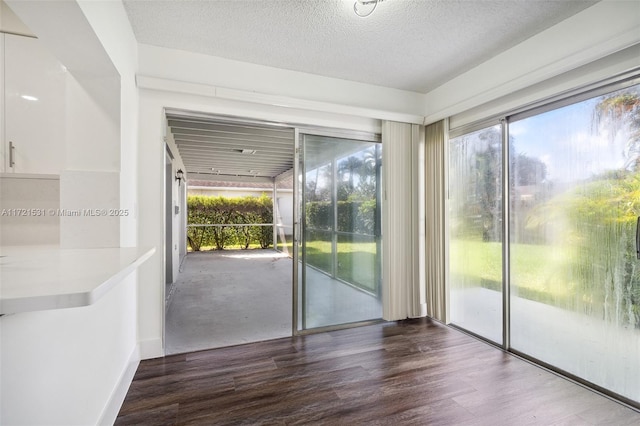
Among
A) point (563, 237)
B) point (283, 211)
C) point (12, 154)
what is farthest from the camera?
point (283, 211)

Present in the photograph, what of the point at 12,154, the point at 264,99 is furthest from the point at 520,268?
the point at 12,154

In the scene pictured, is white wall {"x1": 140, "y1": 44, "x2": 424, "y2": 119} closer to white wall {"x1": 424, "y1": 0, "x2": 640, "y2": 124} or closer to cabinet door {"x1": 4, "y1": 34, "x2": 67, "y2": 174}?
white wall {"x1": 424, "y1": 0, "x2": 640, "y2": 124}

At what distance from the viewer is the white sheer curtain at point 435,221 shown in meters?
3.31

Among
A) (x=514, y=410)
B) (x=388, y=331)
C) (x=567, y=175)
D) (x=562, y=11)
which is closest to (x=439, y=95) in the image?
(x=562, y=11)

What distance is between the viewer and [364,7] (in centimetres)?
207

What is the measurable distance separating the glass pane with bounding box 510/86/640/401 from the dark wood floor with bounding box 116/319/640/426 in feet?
0.83

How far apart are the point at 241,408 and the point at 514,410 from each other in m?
1.68

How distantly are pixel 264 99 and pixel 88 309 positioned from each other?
6.84 feet

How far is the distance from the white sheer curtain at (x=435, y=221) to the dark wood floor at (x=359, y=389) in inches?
23.0

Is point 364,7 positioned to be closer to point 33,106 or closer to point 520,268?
point 33,106

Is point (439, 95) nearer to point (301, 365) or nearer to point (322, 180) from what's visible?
point (322, 180)

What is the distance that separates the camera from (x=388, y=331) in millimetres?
3182

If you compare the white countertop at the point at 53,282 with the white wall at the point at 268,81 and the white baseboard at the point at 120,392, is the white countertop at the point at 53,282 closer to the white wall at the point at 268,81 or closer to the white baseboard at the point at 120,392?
the white baseboard at the point at 120,392

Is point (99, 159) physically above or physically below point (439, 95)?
below
